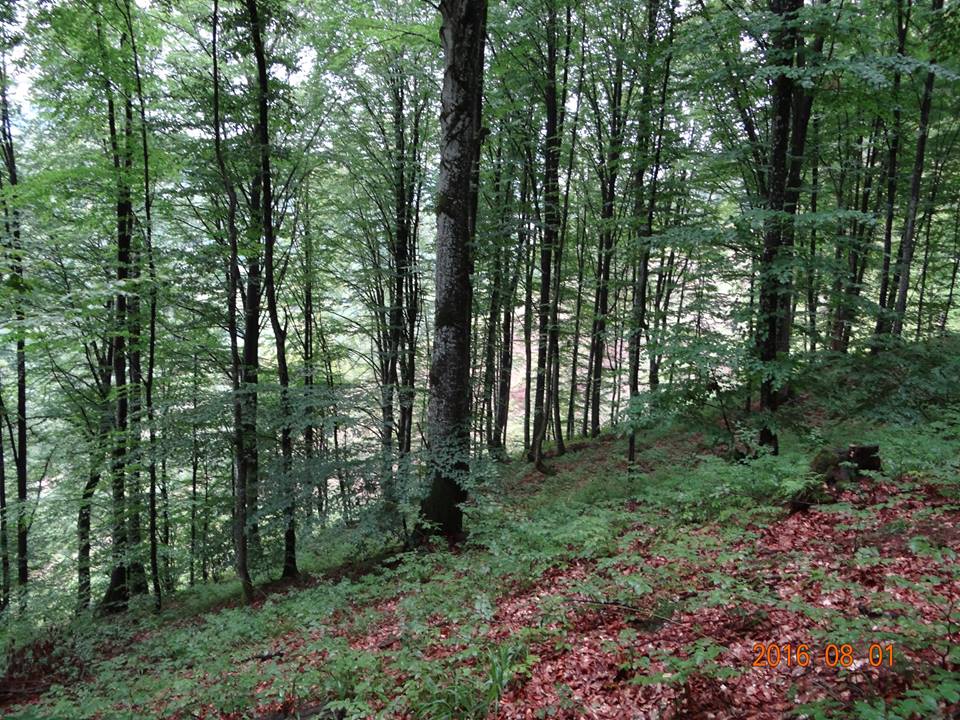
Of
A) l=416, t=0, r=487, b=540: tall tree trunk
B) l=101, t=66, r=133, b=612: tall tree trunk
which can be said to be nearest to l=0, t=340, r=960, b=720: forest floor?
l=416, t=0, r=487, b=540: tall tree trunk

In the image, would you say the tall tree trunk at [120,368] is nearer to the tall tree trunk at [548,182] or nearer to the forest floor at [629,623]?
the forest floor at [629,623]

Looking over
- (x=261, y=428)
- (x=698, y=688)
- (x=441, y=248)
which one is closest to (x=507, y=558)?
(x=698, y=688)

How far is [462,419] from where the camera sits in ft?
23.7
